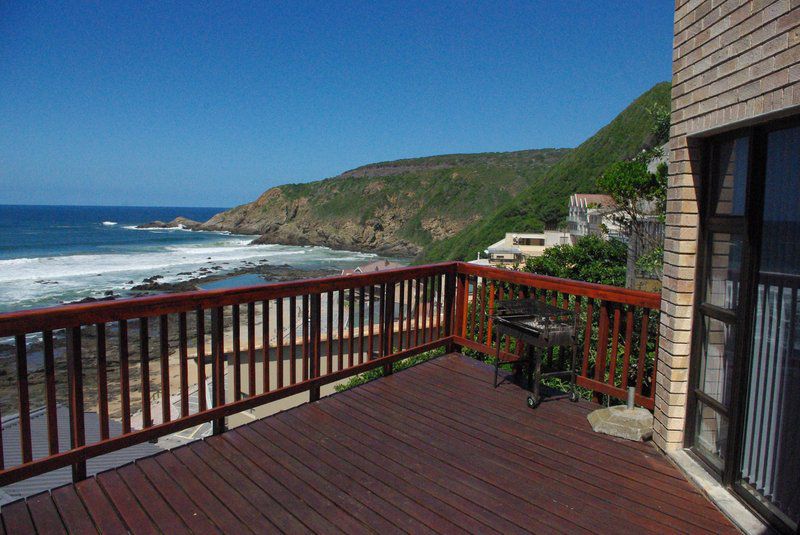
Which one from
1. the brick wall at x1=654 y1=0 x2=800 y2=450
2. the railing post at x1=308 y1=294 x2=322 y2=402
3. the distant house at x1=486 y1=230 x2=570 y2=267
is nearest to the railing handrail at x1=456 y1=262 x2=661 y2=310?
the brick wall at x1=654 y1=0 x2=800 y2=450

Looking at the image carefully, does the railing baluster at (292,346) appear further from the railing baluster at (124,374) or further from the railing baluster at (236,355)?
the railing baluster at (124,374)

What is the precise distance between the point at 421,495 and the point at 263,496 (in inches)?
31.7

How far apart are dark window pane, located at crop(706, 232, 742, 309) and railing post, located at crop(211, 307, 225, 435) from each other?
2808 millimetres

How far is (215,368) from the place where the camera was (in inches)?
122

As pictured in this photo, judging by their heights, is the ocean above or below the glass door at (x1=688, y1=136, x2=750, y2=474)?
below

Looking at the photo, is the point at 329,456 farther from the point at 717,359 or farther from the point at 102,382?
the point at 717,359

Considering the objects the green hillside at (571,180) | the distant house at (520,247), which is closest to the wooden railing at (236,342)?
the distant house at (520,247)

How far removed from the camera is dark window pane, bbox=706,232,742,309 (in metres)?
2.38

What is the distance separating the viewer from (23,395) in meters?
2.31

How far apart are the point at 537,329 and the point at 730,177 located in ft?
5.03

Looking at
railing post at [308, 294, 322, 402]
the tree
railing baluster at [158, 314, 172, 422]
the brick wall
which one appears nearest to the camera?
the brick wall

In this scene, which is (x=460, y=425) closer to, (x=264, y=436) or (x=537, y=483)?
(x=537, y=483)

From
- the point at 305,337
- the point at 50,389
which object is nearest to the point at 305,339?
the point at 305,337

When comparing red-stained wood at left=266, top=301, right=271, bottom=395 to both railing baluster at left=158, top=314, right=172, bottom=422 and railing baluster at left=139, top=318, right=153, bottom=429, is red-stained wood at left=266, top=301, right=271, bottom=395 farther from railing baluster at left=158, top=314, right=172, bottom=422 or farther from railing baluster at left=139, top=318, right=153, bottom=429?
railing baluster at left=139, top=318, right=153, bottom=429
